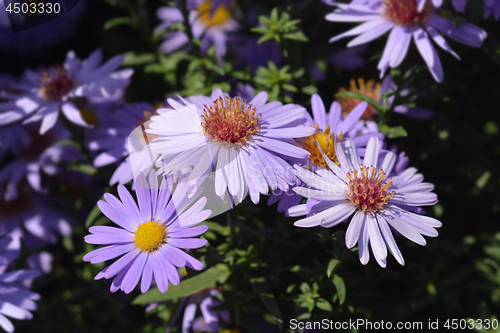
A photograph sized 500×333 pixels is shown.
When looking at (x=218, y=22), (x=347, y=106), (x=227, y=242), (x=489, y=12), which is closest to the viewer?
(x=227, y=242)

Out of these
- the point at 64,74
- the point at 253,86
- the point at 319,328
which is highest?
the point at 64,74

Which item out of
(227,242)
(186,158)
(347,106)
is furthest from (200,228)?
(347,106)

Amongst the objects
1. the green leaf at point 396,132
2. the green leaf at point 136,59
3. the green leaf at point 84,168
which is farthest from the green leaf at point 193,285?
the green leaf at point 136,59

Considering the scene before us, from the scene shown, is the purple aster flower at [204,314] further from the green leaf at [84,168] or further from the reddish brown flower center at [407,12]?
the reddish brown flower center at [407,12]

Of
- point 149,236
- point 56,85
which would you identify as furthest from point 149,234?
point 56,85

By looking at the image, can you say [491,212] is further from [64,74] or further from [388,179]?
[64,74]

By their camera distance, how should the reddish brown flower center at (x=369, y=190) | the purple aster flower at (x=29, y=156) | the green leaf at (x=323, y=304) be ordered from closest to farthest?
the reddish brown flower center at (x=369, y=190)
the green leaf at (x=323, y=304)
the purple aster flower at (x=29, y=156)
